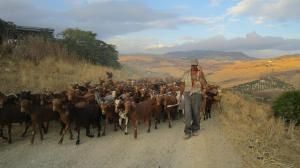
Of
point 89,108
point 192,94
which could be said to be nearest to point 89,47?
point 89,108

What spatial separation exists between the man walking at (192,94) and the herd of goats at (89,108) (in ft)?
1.96

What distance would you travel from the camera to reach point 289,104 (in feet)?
60.4

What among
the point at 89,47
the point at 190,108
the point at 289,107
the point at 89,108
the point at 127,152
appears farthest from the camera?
the point at 89,47

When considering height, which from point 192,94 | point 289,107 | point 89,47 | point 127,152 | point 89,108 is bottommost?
point 127,152

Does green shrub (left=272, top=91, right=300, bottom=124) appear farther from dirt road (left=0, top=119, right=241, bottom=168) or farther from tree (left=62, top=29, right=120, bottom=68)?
tree (left=62, top=29, right=120, bottom=68)

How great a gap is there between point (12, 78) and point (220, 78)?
101ft

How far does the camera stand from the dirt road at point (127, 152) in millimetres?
10609

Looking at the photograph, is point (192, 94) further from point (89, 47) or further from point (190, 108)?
point (89, 47)

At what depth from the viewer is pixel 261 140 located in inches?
502

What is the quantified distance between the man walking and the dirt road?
44cm

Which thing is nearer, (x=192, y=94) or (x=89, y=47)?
(x=192, y=94)

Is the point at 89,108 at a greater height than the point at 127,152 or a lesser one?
greater

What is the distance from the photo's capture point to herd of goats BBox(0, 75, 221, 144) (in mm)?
12703

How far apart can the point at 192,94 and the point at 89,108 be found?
3.12m
